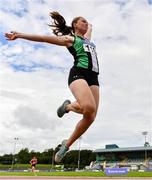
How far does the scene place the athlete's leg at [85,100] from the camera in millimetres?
5238

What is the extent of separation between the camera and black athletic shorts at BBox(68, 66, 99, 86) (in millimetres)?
5500

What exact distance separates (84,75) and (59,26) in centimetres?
108

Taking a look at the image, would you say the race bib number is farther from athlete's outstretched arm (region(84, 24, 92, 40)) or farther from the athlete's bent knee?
the athlete's bent knee

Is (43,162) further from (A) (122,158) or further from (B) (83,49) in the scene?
(B) (83,49)

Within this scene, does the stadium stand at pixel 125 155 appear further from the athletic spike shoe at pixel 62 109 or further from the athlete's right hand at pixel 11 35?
the athlete's right hand at pixel 11 35

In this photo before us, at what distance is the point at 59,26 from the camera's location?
612 centimetres

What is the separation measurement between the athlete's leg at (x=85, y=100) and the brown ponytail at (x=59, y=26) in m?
1.07

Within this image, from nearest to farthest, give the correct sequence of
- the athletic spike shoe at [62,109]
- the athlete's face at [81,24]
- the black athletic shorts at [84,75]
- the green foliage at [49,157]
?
1. the black athletic shorts at [84,75]
2. the athlete's face at [81,24]
3. the athletic spike shoe at [62,109]
4. the green foliage at [49,157]

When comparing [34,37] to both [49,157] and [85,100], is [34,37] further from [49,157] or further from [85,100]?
[49,157]

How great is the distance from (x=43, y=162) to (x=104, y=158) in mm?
17263

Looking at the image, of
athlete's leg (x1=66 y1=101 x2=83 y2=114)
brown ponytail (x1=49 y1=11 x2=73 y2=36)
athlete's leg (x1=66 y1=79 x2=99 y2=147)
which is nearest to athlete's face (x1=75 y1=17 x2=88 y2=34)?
brown ponytail (x1=49 y1=11 x2=73 y2=36)

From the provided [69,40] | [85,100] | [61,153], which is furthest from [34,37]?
[61,153]

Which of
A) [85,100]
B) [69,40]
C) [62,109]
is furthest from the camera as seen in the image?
[62,109]

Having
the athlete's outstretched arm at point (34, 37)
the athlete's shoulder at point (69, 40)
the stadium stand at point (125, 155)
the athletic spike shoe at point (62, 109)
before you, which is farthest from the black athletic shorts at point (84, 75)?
the stadium stand at point (125, 155)
